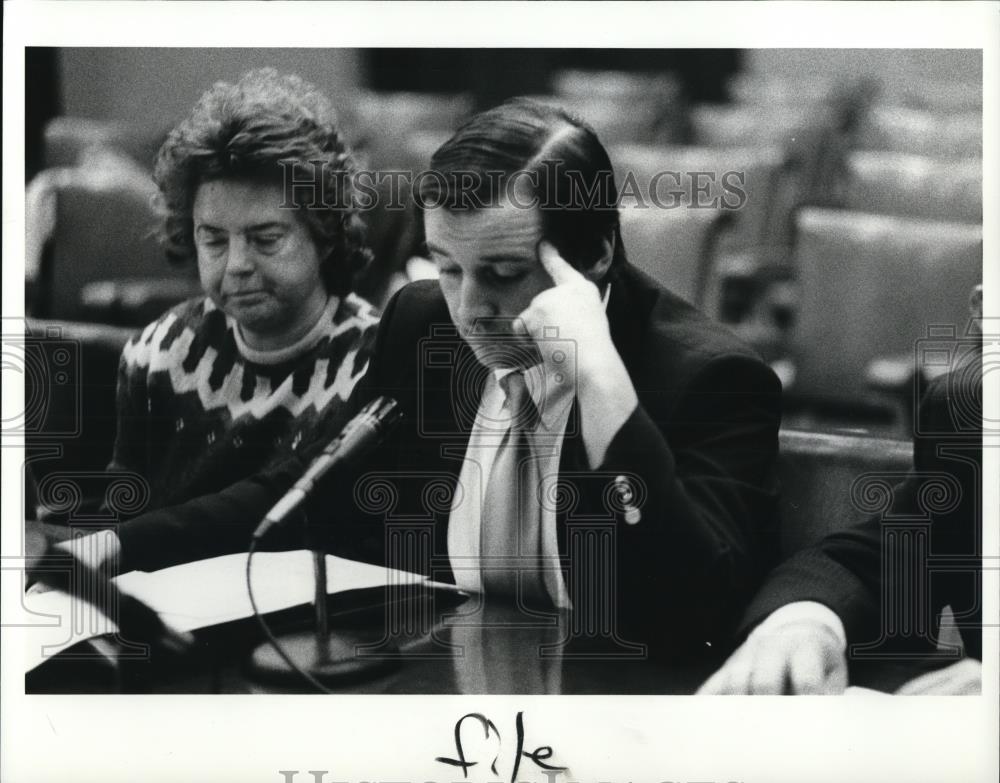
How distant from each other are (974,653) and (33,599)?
2.13 m

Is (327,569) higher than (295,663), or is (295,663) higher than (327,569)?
(327,569)

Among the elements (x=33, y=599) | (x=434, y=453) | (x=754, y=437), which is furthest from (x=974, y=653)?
(x=33, y=599)

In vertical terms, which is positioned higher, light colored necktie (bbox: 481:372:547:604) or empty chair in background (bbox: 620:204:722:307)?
empty chair in background (bbox: 620:204:722:307)

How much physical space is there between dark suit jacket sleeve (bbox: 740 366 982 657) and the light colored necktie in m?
0.55

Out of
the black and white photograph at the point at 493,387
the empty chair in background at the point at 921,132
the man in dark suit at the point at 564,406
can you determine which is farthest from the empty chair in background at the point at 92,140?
the empty chair in background at the point at 921,132

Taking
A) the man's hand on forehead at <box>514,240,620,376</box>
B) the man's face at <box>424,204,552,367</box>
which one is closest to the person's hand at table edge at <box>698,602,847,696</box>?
the man's hand on forehead at <box>514,240,620,376</box>

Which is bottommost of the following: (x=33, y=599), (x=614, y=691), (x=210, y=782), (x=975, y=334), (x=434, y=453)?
(x=210, y=782)

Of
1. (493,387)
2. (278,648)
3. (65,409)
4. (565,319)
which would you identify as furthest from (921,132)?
(65,409)

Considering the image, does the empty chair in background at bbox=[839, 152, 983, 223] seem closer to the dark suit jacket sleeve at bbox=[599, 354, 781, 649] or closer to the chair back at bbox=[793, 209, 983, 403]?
the chair back at bbox=[793, 209, 983, 403]

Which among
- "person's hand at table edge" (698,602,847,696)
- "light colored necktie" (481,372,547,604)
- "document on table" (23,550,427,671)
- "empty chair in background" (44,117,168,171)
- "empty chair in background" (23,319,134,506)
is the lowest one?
"person's hand at table edge" (698,602,847,696)

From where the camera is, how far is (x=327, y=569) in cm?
321

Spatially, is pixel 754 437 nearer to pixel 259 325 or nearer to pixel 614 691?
pixel 614 691

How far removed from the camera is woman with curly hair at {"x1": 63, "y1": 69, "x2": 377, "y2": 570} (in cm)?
319

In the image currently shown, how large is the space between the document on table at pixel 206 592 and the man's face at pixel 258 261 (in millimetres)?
499
